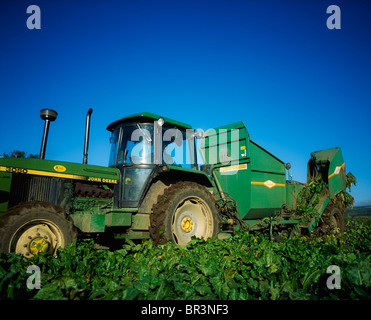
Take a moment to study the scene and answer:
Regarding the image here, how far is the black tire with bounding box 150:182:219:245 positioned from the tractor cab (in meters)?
0.46

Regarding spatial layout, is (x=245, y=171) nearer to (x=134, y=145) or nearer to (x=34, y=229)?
(x=134, y=145)

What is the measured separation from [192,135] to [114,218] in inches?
103

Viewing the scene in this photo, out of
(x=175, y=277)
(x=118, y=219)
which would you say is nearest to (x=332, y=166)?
(x=118, y=219)

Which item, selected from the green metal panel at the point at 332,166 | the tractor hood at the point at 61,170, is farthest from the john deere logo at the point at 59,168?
the green metal panel at the point at 332,166

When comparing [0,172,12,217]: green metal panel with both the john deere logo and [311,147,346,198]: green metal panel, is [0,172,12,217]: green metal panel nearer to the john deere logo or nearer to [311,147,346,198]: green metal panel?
the john deere logo

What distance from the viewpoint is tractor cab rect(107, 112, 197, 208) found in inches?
176

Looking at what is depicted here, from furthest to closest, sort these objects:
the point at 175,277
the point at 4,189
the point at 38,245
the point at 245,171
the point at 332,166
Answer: the point at 332,166, the point at 245,171, the point at 4,189, the point at 38,245, the point at 175,277

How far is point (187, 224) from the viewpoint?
4.77 metres

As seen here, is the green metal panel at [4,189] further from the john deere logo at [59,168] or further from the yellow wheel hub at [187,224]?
the yellow wheel hub at [187,224]

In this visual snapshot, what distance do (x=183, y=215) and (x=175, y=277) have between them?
221 cm

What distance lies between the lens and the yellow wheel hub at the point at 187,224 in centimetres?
467

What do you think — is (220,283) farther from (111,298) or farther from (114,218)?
(114,218)
